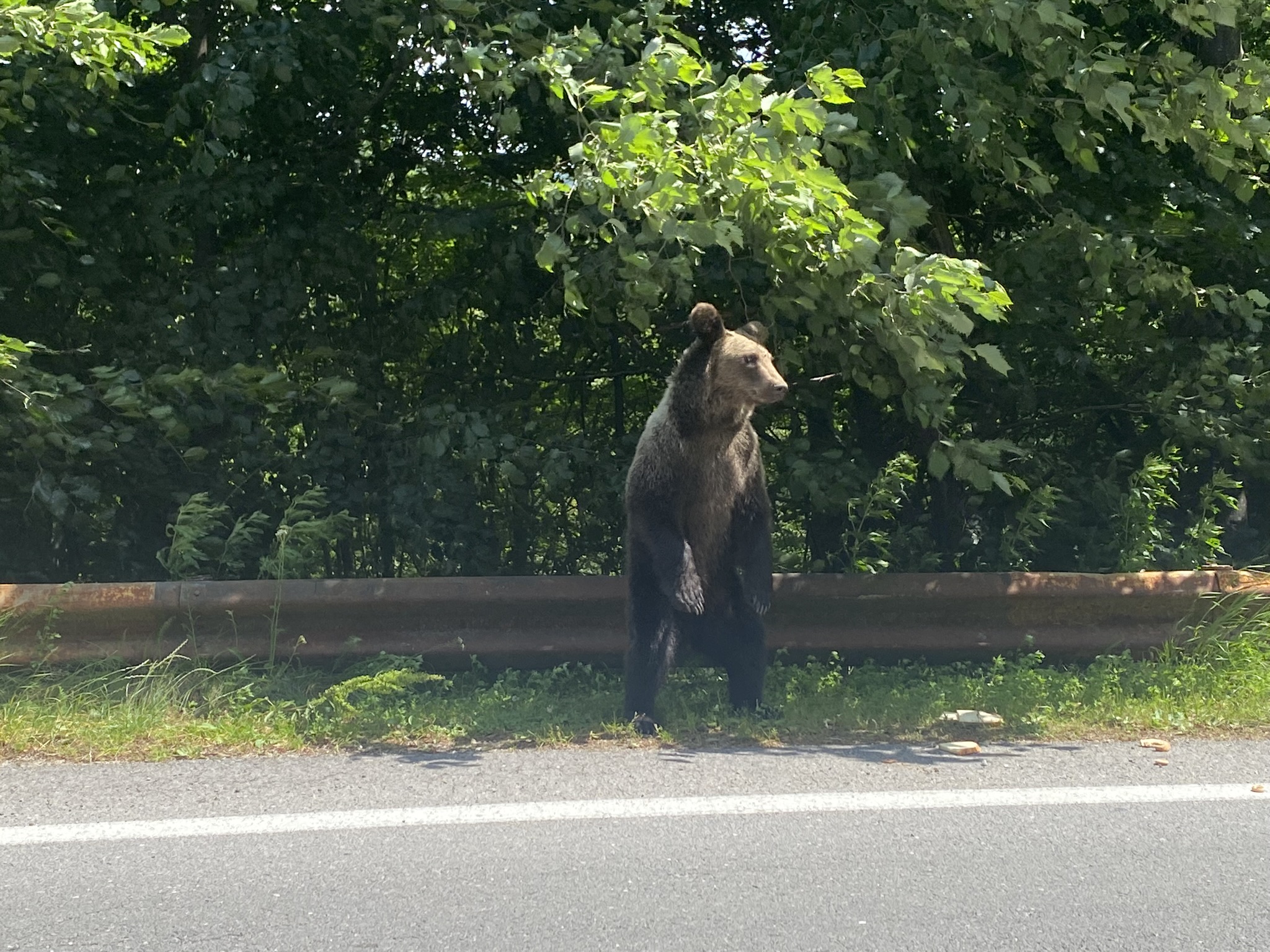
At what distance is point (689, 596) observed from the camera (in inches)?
209

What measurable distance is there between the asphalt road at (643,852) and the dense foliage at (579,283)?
1815 mm

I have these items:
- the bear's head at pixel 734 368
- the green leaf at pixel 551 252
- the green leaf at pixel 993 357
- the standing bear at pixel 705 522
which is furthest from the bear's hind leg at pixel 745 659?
the green leaf at pixel 551 252

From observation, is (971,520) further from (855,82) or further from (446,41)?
(446,41)

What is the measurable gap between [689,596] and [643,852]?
74.7 inches

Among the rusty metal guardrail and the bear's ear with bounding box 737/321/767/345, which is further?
the bear's ear with bounding box 737/321/767/345

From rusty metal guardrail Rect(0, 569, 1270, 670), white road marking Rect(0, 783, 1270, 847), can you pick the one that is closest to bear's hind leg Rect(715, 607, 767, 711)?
rusty metal guardrail Rect(0, 569, 1270, 670)

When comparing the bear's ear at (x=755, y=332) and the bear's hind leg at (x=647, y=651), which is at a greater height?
the bear's ear at (x=755, y=332)

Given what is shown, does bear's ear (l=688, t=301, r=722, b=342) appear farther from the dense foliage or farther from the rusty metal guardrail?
the rusty metal guardrail

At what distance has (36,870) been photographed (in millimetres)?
3352

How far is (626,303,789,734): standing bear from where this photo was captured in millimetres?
5336

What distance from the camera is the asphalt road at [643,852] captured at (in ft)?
9.84

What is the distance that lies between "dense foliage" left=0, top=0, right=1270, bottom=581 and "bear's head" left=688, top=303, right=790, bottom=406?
7.0 inches

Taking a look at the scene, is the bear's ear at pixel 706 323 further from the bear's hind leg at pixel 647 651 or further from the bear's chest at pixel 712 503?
the bear's hind leg at pixel 647 651

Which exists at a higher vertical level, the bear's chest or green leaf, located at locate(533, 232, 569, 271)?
green leaf, located at locate(533, 232, 569, 271)
